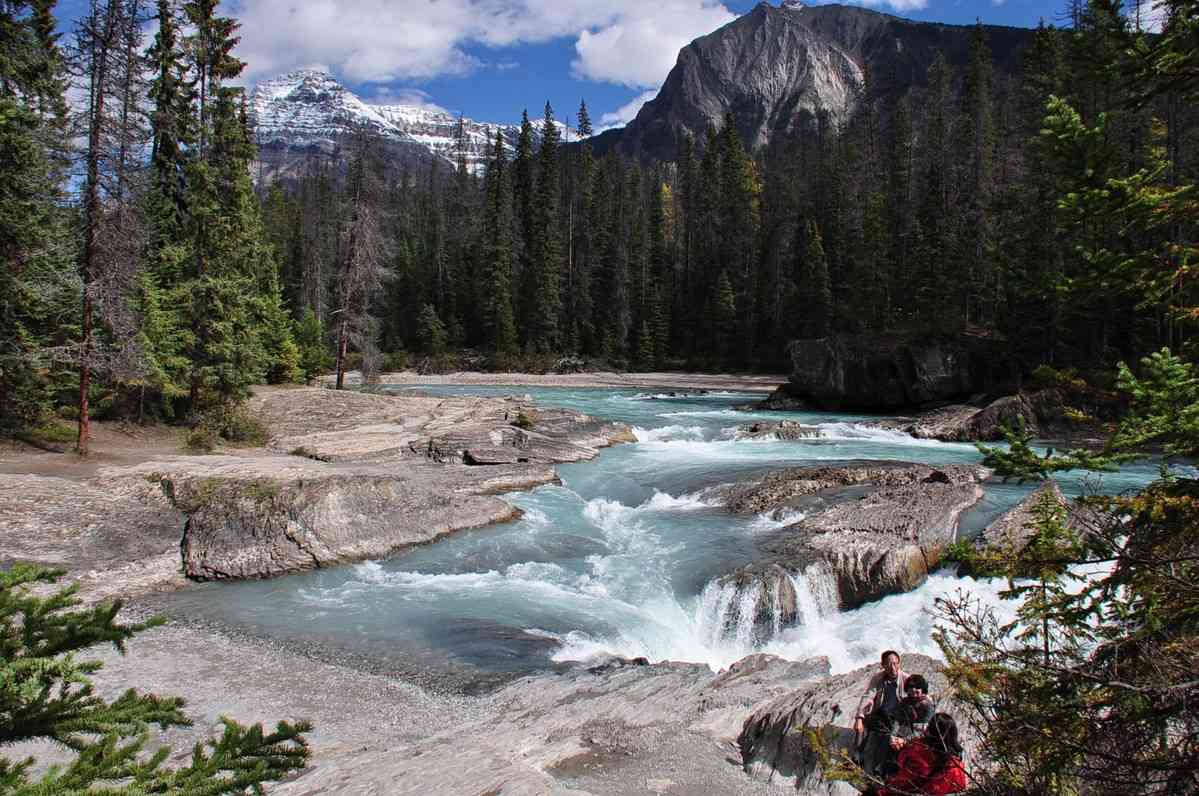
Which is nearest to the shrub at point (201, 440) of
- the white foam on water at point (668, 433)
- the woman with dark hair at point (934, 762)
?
the white foam on water at point (668, 433)

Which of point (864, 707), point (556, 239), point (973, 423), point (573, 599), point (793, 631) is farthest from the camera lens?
point (556, 239)

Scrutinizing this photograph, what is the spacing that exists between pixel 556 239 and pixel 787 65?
8976 cm

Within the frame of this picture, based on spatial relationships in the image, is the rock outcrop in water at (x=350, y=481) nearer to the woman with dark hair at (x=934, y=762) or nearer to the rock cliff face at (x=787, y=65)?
the woman with dark hair at (x=934, y=762)

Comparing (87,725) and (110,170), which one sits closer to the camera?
(87,725)

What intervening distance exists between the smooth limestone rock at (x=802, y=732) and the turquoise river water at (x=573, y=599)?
1721mm

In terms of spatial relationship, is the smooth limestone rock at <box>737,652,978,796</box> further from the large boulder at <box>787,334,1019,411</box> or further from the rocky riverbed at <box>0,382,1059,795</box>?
the large boulder at <box>787,334,1019,411</box>

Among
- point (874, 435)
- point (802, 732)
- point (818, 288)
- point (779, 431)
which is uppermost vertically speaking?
point (818, 288)

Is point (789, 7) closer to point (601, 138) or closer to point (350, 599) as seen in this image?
point (601, 138)

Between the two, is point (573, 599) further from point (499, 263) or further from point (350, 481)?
point (499, 263)

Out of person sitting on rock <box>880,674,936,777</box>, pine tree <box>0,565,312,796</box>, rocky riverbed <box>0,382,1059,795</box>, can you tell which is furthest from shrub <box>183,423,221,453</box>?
person sitting on rock <box>880,674,936,777</box>

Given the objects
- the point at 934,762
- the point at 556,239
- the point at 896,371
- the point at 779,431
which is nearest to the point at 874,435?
the point at 779,431

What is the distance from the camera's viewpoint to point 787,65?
132875mm

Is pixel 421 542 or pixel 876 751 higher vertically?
pixel 876 751

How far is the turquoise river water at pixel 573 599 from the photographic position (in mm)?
10453
